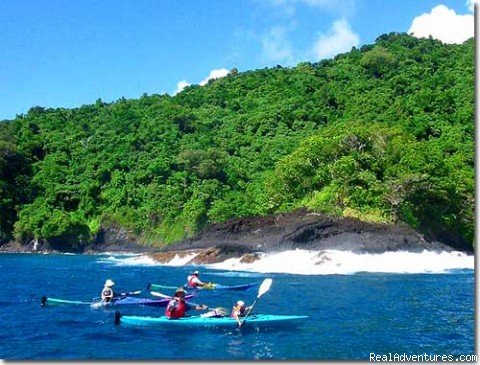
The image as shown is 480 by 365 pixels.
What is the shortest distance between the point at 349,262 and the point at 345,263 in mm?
281

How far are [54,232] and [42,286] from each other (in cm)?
3381

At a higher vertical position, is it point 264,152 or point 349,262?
point 264,152

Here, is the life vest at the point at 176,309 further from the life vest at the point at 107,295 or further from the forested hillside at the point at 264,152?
the forested hillside at the point at 264,152

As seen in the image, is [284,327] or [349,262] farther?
[349,262]

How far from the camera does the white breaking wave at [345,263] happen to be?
33188mm

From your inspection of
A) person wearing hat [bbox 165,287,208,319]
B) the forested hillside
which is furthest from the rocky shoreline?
person wearing hat [bbox 165,287,208,319]

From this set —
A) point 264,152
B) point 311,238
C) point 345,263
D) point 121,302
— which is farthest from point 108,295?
point 264,152

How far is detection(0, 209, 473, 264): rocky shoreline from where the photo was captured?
38.4m

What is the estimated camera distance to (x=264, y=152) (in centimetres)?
6938

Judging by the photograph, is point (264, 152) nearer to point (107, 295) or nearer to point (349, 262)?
point (349, 262)

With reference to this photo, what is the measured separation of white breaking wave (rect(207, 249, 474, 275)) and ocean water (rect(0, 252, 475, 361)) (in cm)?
243

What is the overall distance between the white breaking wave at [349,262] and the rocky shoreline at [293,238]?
79 cm

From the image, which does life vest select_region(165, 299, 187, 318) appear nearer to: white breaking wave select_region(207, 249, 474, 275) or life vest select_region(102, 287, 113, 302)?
life vest select_region(102, 287, 113, 302)

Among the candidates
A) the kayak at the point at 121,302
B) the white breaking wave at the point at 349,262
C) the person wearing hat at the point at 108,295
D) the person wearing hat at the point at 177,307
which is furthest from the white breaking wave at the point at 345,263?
the person wearing hat at the point at 177,307
